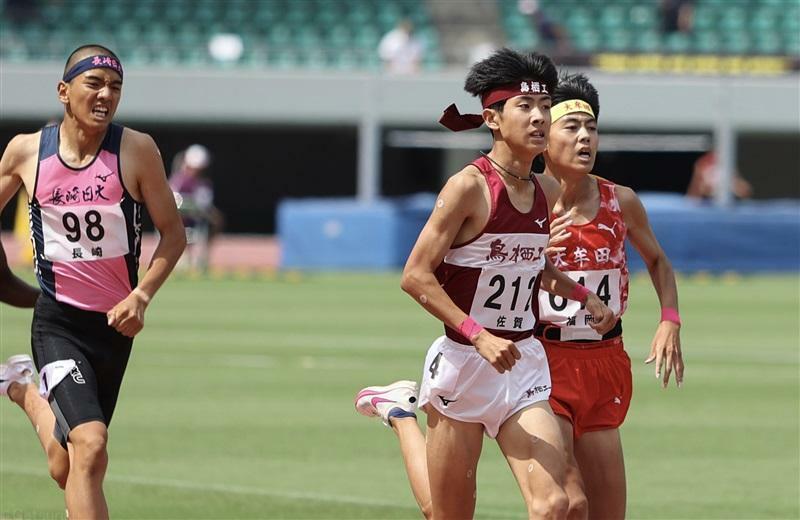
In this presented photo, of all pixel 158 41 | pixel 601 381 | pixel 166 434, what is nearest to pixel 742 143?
pixel 158 41

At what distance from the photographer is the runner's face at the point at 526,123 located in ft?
23.9

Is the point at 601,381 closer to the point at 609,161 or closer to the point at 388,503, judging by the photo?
the point at 388,503

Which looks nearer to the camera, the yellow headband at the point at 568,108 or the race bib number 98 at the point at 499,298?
the race bib number 98 at the point at 499,298

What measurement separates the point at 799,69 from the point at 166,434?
90.6 ft

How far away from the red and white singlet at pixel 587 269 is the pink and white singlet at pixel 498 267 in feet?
2.49

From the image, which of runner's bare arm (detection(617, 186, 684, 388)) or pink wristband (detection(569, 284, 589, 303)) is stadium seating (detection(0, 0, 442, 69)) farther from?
pink wristband (detection(569, 284, 589, 303))

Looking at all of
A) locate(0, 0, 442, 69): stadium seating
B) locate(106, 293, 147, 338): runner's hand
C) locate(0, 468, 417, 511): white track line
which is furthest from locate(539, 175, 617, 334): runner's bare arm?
locate(0, 0, 442, 69): stadium seating

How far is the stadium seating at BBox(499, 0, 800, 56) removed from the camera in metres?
40.4

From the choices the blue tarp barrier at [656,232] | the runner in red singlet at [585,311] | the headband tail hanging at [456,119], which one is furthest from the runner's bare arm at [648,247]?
the blue tarp barrier at [656,232]

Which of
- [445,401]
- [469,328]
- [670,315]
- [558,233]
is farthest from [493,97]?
[670,315]

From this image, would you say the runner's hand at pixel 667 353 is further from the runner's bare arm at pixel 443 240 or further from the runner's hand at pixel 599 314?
the runner's bare arm at pixel 443 240

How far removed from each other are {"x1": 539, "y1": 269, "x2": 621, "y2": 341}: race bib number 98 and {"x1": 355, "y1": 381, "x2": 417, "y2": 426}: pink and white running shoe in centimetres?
88

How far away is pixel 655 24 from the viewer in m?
41.3

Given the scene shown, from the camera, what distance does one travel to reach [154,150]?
7973 mm
